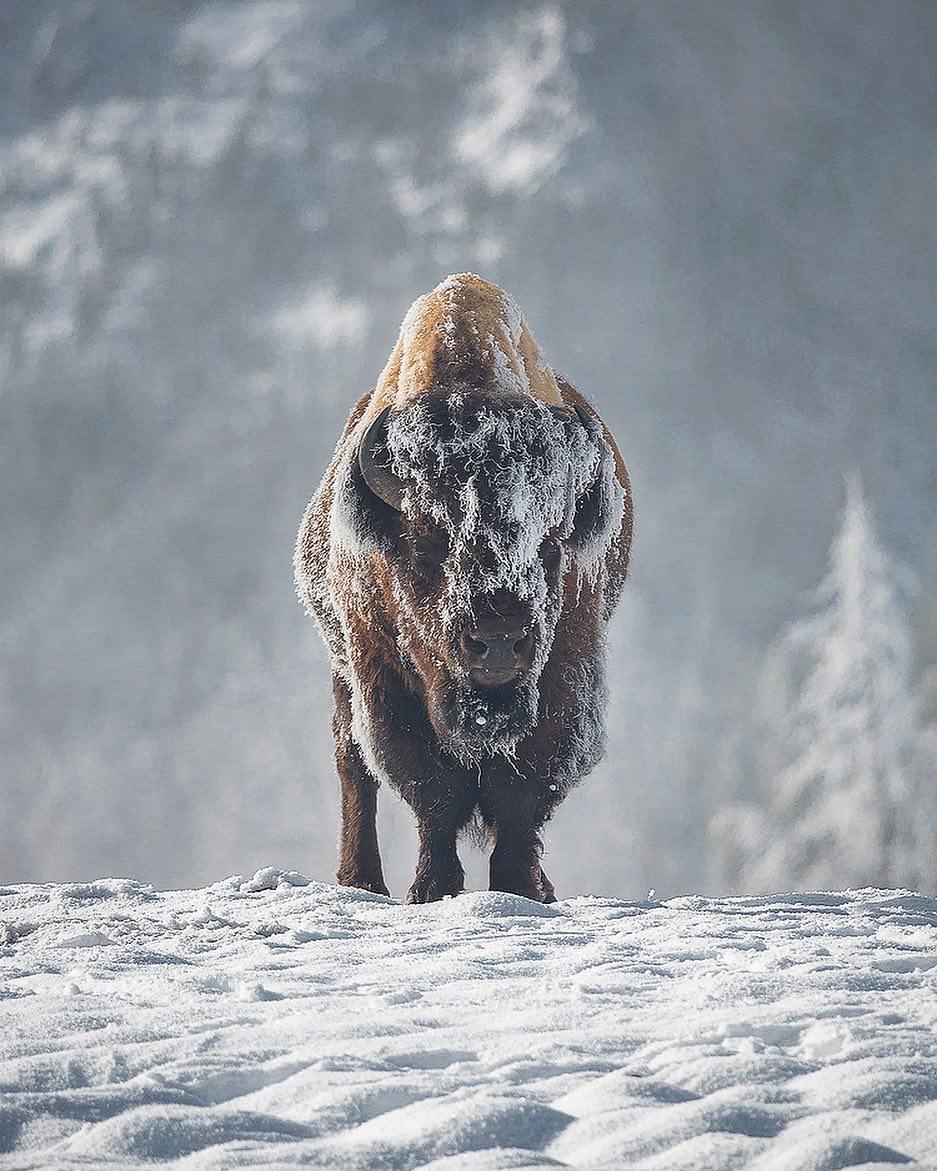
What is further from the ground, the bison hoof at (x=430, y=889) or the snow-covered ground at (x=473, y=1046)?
the bison hoof at (x=430, y=889)

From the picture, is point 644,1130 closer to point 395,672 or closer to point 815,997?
point 815,997

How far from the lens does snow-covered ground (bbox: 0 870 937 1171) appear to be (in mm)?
1702

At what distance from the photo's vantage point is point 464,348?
18.6ft

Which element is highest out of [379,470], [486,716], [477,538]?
[379,470]

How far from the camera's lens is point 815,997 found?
8.29 feet

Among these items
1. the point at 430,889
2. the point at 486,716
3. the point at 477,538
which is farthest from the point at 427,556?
the point at 430,889

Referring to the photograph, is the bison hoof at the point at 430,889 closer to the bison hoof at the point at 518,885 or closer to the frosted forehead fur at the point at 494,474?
the bison hoof at the point at 518,885

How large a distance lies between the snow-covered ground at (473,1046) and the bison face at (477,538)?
1.23 m

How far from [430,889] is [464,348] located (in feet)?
8.59

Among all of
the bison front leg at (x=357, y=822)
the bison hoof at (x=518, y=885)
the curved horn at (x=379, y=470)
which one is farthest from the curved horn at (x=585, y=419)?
the bison front leg at (x=357, y=822)

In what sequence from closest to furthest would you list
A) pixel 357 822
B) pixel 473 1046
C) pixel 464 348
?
pixel 473 1046 → pixel 464 348 → pixel 357 822

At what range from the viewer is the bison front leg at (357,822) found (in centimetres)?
627

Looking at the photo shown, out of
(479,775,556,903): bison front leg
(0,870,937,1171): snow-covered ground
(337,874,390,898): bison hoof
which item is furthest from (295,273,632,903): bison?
(0,870,937,1171): snow-covered ground

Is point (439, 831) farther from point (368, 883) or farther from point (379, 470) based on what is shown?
point (379, 470)
